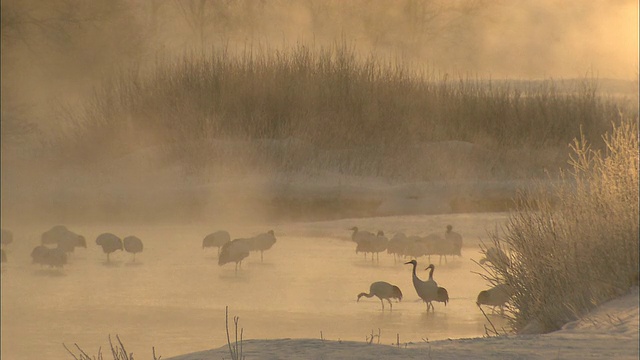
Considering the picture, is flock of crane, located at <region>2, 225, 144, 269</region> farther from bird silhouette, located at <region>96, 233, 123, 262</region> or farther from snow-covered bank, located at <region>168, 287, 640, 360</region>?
snow-covered bank, located at <region>168, 287, 640, 360</region>

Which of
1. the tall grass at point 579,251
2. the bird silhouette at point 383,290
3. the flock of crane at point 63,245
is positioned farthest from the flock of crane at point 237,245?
the tall grass at point 579,251

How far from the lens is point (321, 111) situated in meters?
17.1

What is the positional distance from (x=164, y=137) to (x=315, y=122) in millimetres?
2022

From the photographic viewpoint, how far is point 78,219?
12.6 meters

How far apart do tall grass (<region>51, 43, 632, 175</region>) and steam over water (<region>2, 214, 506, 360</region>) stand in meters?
6.05

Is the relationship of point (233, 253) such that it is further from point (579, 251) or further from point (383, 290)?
point (579, 251)

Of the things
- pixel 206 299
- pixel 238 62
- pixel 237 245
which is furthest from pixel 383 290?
pixel 238 62

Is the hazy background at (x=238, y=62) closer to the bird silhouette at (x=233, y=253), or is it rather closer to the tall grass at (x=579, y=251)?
the bird silhouette at (x=233, y=253)

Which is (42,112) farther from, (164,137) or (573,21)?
(573,21)

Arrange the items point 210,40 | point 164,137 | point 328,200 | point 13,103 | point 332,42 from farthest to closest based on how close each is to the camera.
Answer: point 210,40 < point 332,42 < point 13,103 < point 164,137 < point 328,200

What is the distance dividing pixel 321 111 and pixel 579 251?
1152 centimetres

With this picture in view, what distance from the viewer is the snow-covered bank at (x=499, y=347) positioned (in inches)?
183

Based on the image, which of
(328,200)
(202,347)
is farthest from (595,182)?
(328,200)

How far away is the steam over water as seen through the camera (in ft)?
21.4
